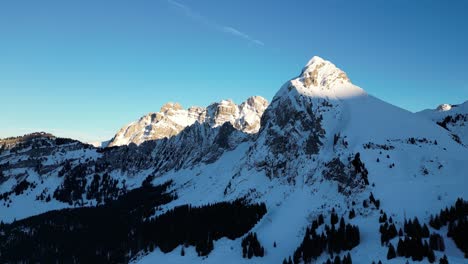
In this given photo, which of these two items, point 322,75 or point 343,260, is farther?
point 322,75

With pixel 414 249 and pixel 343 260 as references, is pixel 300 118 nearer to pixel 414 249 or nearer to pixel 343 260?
pixel 343 260

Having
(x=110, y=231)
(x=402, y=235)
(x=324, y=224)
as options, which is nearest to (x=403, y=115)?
(x=324, y=224)

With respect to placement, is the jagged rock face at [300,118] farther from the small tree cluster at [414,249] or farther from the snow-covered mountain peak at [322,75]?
the small tree cluster at [414,249]

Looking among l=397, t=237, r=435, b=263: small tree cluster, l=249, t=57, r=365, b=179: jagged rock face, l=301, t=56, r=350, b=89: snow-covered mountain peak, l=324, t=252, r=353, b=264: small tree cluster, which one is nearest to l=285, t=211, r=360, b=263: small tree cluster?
l=324, t=252, r=353, b=264: small tree cluster

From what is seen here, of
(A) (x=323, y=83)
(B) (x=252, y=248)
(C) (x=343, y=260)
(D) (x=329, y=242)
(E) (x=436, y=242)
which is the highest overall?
(A) (x=323, y=83)

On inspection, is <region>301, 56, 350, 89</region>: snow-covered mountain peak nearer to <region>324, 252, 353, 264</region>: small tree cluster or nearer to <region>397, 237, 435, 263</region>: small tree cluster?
<region>324, 252, 353, 264</region>: small tree cluster

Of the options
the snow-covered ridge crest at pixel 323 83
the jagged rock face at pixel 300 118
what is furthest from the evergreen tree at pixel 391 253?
the snow-covered ridge crest at pixel 323 83

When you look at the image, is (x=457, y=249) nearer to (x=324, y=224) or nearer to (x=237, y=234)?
(x=324, y=224)

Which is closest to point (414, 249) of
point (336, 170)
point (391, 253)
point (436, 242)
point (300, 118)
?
point (391, 253)

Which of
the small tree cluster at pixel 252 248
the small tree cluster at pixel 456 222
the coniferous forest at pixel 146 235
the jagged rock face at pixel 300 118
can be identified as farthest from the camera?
the jagged rock face at pixel 300 118
